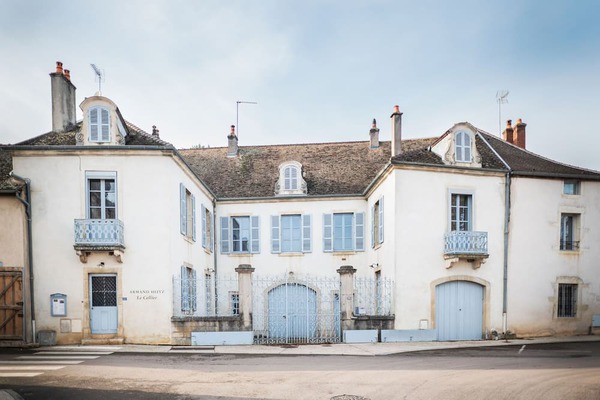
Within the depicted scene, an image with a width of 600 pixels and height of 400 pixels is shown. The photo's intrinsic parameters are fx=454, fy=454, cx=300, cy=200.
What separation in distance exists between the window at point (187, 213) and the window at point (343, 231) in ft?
18.5

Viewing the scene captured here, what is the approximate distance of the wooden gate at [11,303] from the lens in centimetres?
1339

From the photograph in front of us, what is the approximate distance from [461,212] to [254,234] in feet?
28.0

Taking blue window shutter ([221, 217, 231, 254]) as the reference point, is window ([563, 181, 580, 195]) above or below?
above

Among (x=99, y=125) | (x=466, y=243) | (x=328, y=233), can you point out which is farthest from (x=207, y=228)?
(x=466, y=243)

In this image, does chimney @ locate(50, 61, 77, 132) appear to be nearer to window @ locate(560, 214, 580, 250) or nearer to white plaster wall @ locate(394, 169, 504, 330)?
white plaster wall @ locate(394, 169, 504, 330)

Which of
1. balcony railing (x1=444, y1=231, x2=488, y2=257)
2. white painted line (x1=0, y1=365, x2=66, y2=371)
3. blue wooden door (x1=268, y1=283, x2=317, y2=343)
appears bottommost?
blue wooden door (x1=268, y1=283, x2=317, y2=343)

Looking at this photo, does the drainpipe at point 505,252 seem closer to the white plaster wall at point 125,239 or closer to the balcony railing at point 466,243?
the balcony railing at point 466,243

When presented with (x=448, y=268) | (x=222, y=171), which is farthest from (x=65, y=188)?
(x=448, y=268)

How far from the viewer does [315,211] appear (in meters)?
19.4

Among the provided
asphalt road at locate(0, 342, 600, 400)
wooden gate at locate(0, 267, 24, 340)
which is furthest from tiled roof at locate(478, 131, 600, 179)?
wooden gate at locate(0, 267, 24, 340)

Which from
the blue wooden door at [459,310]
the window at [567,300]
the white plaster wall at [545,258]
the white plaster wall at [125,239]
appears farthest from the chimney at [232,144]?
the window at [567,300]

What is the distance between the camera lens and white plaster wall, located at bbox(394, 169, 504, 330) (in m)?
15.0

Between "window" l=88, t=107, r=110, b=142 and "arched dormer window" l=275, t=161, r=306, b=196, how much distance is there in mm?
7609

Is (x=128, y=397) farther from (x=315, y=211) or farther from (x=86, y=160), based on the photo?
(x=315, y=211)
